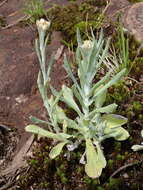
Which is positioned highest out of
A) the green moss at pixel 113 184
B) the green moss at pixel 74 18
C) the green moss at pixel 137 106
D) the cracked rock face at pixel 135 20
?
the green moss at pixel 74 18

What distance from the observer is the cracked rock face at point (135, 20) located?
3.09 meters

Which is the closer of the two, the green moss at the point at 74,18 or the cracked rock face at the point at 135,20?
the cracked rock face at the point at 135,20

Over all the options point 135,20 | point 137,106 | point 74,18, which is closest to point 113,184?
point 137,106

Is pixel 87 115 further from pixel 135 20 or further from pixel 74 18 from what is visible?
pixel 74 18

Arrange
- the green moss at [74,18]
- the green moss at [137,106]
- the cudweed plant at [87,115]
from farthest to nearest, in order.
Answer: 1. the green moss at [74,18]
2. the green moss at [137,106]
3. the cudweed plant at [87,115]

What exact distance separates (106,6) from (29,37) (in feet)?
2.84

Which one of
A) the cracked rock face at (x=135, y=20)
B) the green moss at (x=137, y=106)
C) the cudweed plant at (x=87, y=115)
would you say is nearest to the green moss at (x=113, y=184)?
the cudweed plant at (x=87, y=115)

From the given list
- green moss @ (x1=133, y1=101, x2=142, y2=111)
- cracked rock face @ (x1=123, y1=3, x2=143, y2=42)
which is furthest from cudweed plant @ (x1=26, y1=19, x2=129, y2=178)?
cracked rock face @ (x1=123, y1=3, x2=143, y2=42)

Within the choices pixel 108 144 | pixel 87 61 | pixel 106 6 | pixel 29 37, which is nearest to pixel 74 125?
pixel 108 144

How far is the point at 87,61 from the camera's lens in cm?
192

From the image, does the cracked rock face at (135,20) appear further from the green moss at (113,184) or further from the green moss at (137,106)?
the green moss at (113,184)

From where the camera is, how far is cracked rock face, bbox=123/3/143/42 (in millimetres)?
3092

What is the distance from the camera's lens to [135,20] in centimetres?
321

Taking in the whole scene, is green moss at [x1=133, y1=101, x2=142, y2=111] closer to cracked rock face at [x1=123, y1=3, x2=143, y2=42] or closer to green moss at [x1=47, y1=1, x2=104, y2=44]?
cracked rock face at [x1=123, y1=3, x2=143, y2=42]
